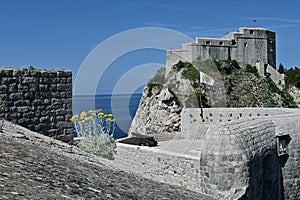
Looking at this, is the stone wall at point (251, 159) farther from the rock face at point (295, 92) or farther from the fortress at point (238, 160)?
the rock face at point (295, 92)

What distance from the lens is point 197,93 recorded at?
34844 millimetres

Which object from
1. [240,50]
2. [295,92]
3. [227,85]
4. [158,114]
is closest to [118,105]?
[158,114]

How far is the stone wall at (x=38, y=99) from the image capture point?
22.5 feet

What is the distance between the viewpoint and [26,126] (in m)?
7.12

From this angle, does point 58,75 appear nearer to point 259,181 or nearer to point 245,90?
point 259,181

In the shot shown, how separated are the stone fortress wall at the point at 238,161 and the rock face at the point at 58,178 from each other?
114cm

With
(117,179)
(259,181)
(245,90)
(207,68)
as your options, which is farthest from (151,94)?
(117,179)

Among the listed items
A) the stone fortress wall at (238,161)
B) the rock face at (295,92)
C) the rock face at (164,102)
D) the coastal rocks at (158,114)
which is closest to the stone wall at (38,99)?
the stone fortress wall at (238,161)

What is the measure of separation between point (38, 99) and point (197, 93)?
28229 mm

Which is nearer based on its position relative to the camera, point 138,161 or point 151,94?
point 138,161

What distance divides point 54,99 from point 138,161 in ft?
17.1

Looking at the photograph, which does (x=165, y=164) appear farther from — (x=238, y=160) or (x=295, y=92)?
(x=295, y=92)

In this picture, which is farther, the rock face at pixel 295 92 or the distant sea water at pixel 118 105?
the rock face at pixel 295 92

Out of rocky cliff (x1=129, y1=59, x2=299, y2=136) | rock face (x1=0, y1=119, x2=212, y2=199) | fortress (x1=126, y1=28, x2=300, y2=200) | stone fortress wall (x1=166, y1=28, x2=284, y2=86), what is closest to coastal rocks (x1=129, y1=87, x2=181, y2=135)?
rocky cliff (x1=129, y1=59, x2=299, y2=136)
